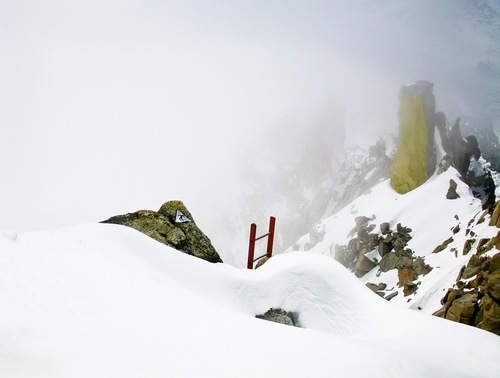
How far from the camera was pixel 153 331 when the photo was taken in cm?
234

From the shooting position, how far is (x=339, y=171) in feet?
266

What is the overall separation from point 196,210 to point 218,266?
9626cm

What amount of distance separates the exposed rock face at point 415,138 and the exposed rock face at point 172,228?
31.3 metres

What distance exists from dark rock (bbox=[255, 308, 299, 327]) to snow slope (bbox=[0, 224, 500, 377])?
0.69 metres

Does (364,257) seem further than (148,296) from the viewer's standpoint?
Yes

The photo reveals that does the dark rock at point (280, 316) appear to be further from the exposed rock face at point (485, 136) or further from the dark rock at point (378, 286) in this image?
the exposed rock face at point (485, 136)

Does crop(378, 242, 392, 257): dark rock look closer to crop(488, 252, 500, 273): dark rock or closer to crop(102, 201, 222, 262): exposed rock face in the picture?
crop(488, 252, 500, 273): dark rock

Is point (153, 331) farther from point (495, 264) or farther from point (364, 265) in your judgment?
point (364, 265)

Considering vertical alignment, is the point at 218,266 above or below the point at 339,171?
below

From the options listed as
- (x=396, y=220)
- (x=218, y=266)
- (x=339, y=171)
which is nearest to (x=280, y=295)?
(x=218, y=266)

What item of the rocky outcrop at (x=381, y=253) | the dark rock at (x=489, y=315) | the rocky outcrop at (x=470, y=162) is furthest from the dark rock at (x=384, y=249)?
the dark rock at (x=489, y=315)

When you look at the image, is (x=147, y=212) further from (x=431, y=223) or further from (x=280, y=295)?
(x=431, y=223)

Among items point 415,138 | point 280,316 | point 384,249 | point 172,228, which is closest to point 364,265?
point 384,249

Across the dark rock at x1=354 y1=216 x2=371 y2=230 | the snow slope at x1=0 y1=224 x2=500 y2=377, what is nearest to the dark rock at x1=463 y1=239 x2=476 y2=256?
the dark rock at x1=354 y1=216 x2=371 y2=230
